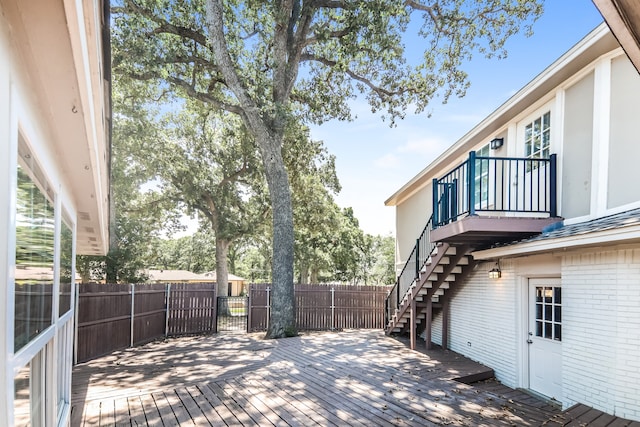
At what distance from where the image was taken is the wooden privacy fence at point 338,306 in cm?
1377

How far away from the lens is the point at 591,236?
15.5ft

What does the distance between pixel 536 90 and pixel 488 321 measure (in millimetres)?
4622

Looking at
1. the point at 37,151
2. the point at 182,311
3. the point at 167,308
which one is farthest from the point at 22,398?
the point at 182,311

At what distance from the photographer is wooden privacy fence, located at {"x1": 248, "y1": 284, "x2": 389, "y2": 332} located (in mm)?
13766

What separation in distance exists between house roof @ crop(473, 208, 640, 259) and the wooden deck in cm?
221

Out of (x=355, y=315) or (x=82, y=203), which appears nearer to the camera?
(x=82, y=203)

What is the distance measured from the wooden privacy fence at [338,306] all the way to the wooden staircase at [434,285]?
2.97m

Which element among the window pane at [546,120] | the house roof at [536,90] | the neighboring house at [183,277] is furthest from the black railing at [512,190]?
the neighboring house at [183,277]

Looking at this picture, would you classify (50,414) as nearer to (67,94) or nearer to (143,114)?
(67,94)

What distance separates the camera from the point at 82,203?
12.9 ft

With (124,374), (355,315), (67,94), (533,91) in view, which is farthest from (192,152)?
(67,94)

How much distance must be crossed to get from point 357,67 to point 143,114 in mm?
9955

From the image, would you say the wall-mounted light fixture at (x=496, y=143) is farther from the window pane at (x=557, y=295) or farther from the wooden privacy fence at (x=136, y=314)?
the wooden privacy fence at (x=136, y=314)

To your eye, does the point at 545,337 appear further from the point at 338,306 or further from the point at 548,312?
the point at 338,306
